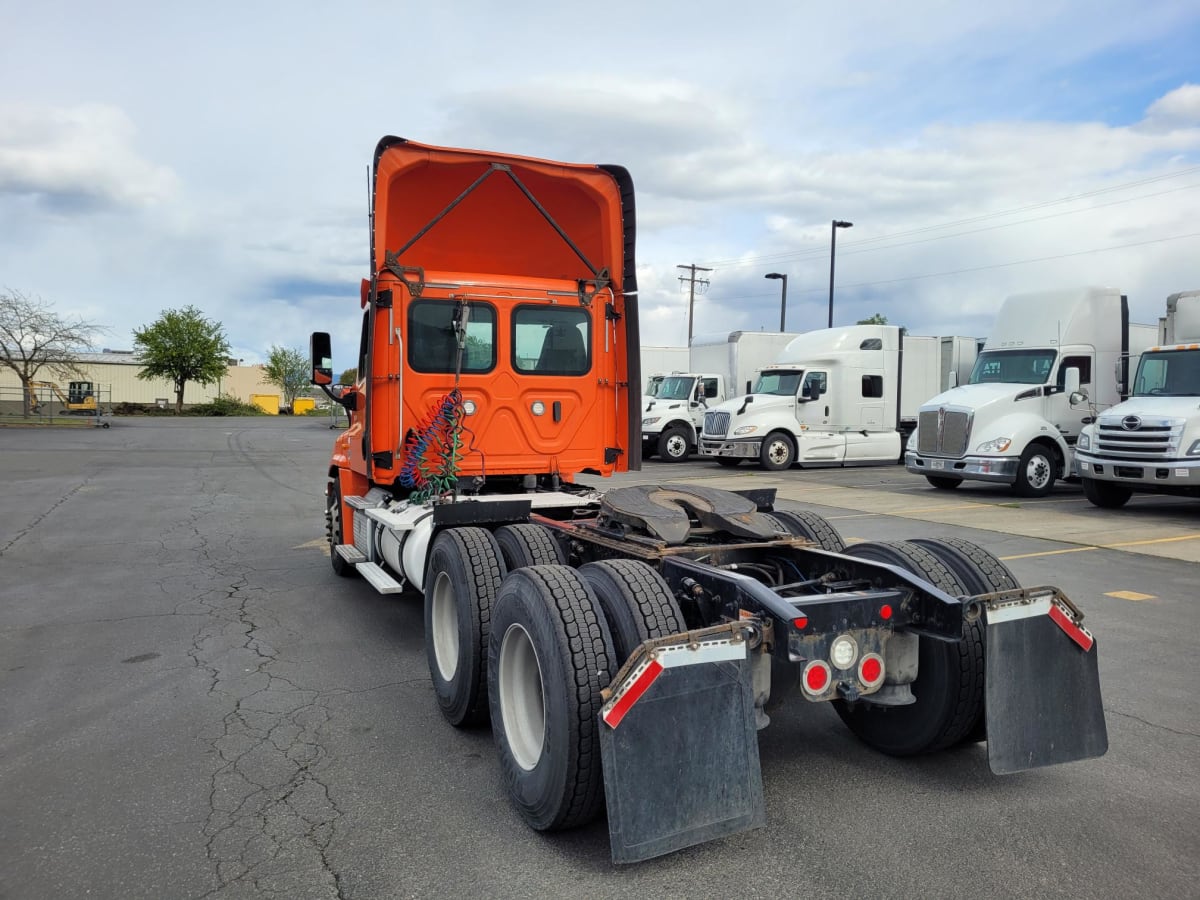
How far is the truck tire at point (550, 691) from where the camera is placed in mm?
3174

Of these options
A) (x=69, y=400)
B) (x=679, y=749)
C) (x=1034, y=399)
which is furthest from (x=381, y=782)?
(x=69, y=400)

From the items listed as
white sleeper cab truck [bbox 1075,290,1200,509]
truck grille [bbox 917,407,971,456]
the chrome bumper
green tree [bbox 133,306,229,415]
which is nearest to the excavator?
green tree [bbox 133,306,229,415]

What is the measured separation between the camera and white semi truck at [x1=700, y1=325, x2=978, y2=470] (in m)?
21.1

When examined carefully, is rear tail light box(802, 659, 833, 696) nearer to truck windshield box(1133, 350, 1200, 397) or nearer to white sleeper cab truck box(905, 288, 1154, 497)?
truck windshield box(1133, 350, 1200, 397)

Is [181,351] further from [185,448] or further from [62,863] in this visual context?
[62,863]

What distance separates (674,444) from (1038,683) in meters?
20.3

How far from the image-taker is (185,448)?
2636 centimetres

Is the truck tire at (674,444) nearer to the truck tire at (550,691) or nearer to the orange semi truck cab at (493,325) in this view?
the orange semi truck cab at (493,325)

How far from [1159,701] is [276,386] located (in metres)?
90.4

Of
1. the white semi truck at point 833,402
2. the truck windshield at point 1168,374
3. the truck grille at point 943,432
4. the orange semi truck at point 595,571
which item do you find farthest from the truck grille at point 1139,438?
the orange semi truck at point 595,571

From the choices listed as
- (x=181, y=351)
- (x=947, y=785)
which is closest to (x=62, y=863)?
(x=947, y=785)

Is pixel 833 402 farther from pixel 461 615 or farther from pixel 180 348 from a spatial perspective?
pixel 180 348

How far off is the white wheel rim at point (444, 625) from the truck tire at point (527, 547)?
350 millimetres

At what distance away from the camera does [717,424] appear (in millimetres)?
21422
